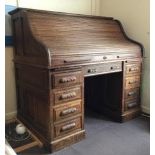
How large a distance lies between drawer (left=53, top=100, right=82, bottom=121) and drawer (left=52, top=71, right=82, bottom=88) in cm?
21

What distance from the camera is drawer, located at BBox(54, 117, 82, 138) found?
184 cm

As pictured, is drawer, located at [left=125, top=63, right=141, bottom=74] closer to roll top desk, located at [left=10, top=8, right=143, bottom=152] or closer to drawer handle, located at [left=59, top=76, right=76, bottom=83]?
roll top desk, located at [left=10, top=8, right=143, bottom=152]

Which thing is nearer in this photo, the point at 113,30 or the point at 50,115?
the point at 50,115

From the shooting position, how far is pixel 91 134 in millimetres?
2156

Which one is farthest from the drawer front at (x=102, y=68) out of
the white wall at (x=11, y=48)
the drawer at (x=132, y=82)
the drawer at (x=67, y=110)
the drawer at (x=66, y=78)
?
the white wall at (x=11, y=48)

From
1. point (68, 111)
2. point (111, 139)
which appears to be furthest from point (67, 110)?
point (111, 139)

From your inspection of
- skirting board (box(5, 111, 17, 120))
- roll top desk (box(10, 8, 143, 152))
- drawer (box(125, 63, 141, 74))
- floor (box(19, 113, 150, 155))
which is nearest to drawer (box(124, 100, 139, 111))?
roll top desk (box(10, 8, 143, 152))

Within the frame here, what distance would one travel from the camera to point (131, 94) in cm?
246

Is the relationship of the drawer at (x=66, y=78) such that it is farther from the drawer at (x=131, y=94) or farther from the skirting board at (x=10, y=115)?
the skirting board at (x=10, y=115)
